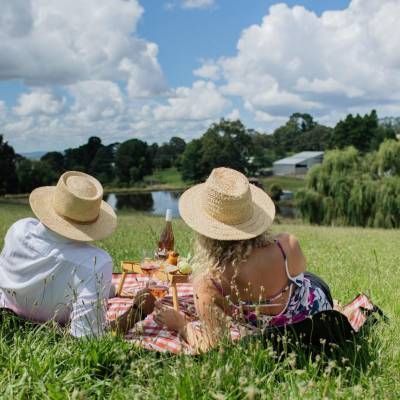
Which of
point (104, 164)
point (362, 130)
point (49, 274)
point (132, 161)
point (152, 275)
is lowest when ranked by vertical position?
point (104, 164)

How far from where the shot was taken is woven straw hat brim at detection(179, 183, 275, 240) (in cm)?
370

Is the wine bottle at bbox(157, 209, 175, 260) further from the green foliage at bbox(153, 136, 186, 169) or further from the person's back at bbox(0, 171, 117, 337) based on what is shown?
the green foliage at bbox(153, 136, 186, 169)

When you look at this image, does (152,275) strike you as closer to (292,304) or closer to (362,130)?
(292,304)

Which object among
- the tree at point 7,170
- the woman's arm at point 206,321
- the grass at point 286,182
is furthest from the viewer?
the grass at point 286,182

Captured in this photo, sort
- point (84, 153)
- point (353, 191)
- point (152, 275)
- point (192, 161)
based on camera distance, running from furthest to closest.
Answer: point (84, 153), point (192, 161), point (353, 191), point (152, 275)

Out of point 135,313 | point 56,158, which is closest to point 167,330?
point 135,313

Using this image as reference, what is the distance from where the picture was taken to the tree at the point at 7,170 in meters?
58.4

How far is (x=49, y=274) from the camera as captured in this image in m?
4.04

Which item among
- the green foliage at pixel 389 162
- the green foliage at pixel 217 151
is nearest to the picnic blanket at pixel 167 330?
the green foliage at pixel 389 162

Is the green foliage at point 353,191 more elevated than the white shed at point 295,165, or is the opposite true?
the green foliage at point 353,191

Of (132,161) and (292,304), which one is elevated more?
(292,304)

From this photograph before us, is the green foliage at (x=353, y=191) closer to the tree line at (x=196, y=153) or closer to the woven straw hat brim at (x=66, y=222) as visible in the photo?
the woven straw hat brim at (x=66, y=222)

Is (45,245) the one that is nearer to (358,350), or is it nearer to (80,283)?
(80,283)

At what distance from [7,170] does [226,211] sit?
5817 cm
